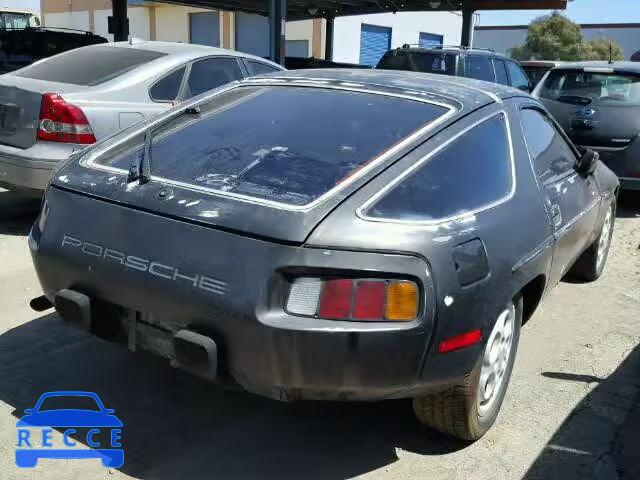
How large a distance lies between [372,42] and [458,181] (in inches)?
1229

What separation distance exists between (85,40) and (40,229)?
26.0 feet

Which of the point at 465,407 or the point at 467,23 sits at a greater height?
the point at 467,23

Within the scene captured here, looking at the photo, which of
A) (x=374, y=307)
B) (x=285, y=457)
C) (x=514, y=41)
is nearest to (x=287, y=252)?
(x=374, y=307)

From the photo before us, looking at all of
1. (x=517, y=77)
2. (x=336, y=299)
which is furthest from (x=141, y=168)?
(x=517, y=77)

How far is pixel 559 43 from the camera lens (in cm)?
3875

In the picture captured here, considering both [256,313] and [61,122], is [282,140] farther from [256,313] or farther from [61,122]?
[61,122]

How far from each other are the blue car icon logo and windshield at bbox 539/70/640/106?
677 centimetres

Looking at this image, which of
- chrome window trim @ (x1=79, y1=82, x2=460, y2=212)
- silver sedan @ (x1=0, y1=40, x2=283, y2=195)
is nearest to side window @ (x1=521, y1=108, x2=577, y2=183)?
chrome window trim @ (x1=79, y1=82, x2=460, y2=212)

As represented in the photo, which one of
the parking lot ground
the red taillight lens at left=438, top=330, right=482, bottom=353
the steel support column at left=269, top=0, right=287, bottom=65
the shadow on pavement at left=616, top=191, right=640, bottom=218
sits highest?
the steel support column at left=269, top=0, right=287, bottom=65

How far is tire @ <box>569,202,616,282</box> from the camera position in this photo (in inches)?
203

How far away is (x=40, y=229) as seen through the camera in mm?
3018

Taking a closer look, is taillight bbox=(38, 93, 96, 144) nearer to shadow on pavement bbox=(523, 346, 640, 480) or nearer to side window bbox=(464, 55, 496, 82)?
shadow on pavement bbox=(523, 346, 640, 480)

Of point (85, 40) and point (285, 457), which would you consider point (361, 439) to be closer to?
point (285, 457)

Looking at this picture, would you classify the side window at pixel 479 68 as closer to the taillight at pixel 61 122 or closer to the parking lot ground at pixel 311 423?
the taillight at pixel 61 122
